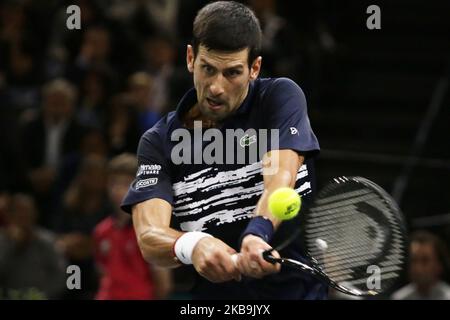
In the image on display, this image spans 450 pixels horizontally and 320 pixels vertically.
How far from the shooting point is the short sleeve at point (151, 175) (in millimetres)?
4844

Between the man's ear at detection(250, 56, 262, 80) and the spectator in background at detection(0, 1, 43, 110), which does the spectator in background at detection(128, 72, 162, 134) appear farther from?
the man's ear at detection(250, 56, 262, 80)

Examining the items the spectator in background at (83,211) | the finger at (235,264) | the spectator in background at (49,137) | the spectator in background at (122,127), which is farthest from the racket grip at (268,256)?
the spectator in background at (49,137)

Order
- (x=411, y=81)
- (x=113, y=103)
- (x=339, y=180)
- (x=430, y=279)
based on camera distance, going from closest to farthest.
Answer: (x=339, y=180), (x=430, y=279), (x=113, y=103), (x=411, y=81)

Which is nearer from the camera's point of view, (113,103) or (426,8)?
(113,103)

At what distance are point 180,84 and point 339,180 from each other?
573cm

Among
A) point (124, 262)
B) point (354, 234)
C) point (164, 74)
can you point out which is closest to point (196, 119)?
point (354, 234)

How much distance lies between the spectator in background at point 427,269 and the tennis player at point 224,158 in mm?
2579

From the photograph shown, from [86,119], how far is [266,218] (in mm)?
5692

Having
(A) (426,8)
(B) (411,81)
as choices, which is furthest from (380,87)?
(A) (426,8)

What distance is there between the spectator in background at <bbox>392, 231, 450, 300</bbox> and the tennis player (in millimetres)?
2579

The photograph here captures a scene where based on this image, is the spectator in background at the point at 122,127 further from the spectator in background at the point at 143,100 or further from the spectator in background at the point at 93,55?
the spectator in background at the point at 93,55

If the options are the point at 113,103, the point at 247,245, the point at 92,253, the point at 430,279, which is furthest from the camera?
the point at 113,103

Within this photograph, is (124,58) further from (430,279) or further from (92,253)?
(430,279)

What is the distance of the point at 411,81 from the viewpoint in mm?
10312
